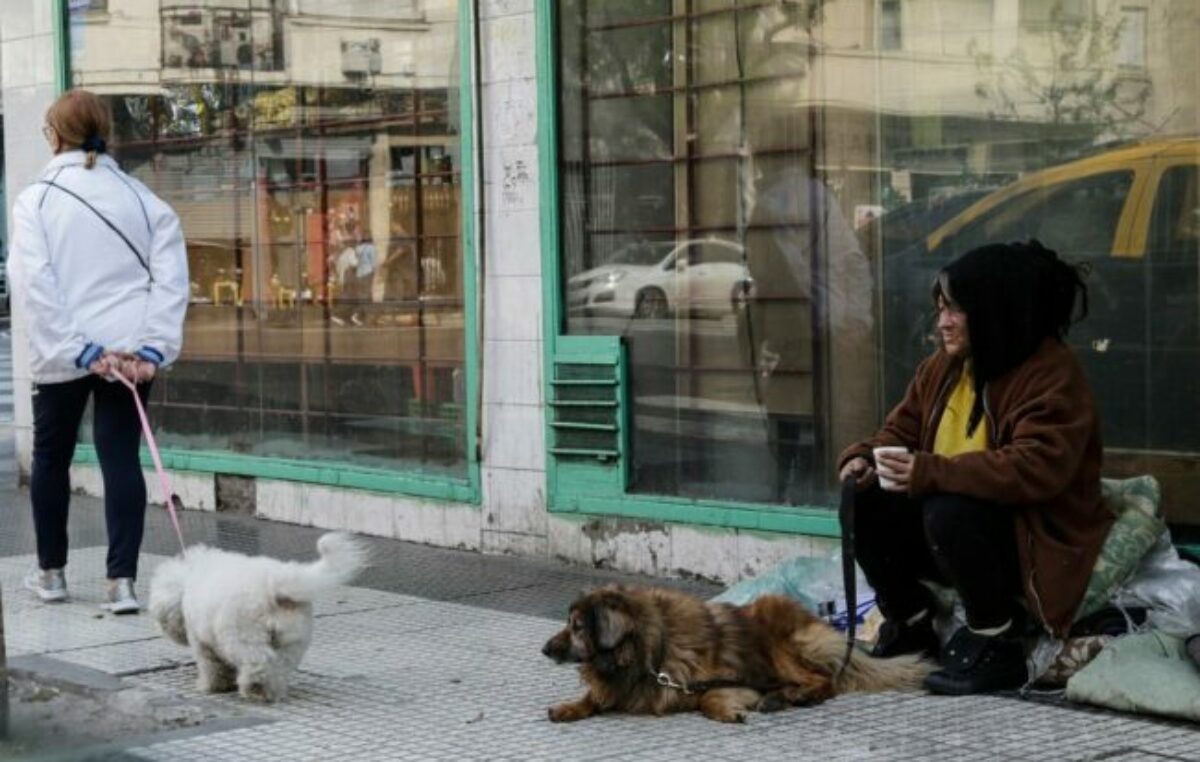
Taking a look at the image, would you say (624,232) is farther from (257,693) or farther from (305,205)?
(257,693)

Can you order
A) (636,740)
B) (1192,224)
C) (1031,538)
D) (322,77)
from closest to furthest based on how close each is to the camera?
(636,740)
(1031,538)
(1192,224)
(322,77)

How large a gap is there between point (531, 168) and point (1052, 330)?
313 cm

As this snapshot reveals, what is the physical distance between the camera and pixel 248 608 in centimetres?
562

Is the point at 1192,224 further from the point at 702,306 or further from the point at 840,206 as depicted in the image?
the point at 702,306

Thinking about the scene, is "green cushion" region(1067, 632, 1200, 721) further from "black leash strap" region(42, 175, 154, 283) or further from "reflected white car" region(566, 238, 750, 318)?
"black leash strap" region(42, 175, 154, 283)

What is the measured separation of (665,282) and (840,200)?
0.95 meters

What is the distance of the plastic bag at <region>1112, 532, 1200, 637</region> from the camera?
18.7 ft

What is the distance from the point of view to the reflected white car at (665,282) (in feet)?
25.5

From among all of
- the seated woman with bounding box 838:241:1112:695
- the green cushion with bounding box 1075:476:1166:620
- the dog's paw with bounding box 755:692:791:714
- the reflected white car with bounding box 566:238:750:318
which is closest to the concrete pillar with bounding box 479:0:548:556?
the reflected white car with bounding box 566:238:750:318

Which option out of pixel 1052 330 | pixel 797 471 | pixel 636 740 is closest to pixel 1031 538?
pixel 1052 330

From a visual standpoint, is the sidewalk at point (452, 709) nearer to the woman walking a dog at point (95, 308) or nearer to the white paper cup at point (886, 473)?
the woman walking a dog at point (95, 308)

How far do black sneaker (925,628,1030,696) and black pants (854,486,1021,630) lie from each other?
0.07 metres

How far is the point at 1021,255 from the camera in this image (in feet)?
19.0

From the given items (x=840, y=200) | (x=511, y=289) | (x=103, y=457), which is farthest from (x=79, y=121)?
(x=840, y=200)
